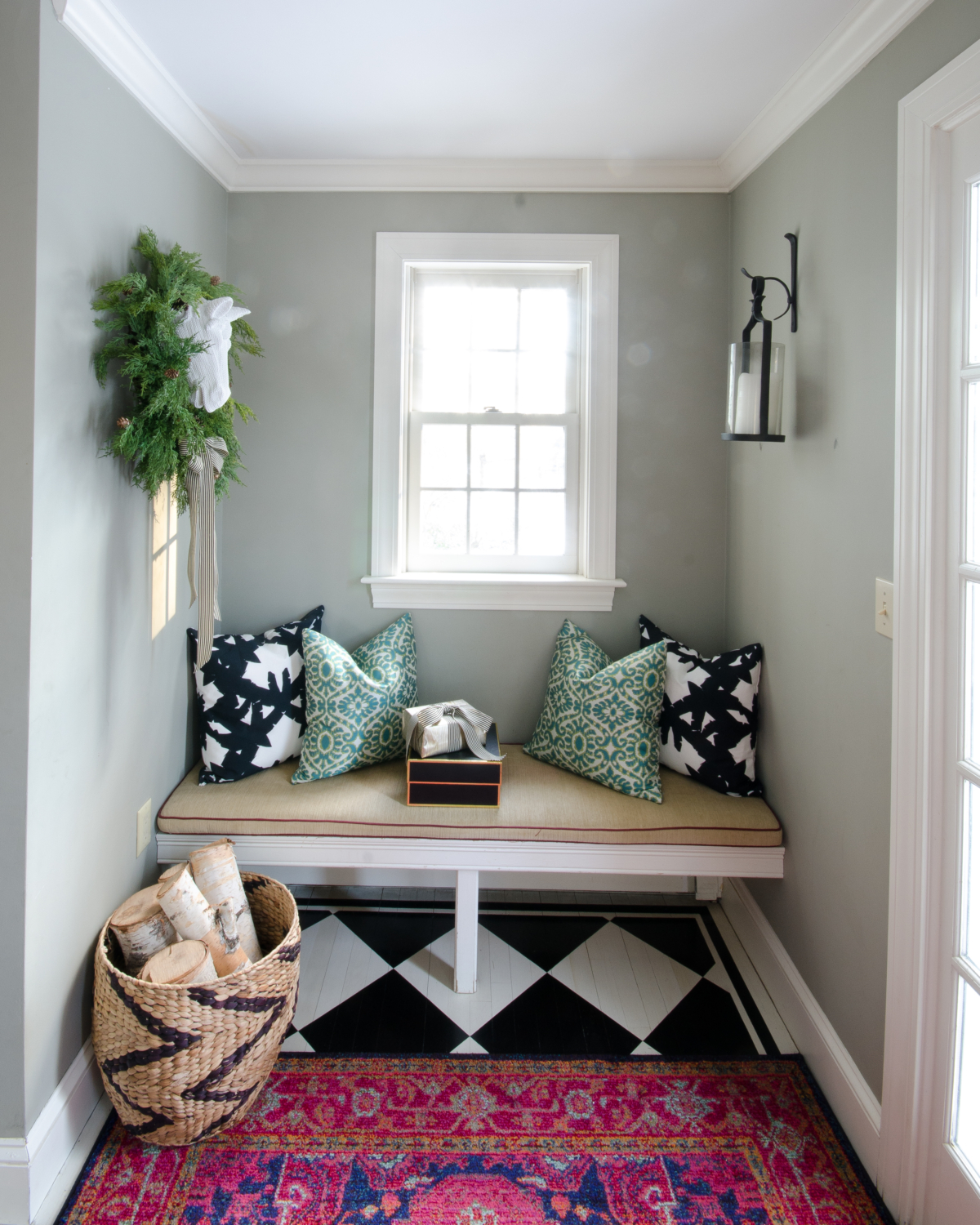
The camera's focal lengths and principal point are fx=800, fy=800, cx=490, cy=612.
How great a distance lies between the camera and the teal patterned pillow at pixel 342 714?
2.50 m

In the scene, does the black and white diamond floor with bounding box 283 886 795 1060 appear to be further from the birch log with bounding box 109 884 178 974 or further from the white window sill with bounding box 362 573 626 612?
the white window sill with bounding box 362 573 626 612

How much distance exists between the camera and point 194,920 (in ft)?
6.18

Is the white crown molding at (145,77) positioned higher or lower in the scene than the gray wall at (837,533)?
higher

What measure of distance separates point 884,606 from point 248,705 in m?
1.81

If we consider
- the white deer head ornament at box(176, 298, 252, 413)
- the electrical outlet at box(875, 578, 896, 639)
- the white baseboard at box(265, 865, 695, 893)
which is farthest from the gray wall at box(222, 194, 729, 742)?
the electrical outlet at box(875, 578, 896, 639)

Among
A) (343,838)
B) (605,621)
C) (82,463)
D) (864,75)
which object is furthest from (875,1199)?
(864,75)

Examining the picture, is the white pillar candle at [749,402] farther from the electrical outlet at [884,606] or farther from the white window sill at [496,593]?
the white window sill at [496,593]

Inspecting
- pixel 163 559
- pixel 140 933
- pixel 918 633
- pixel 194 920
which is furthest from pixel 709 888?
pixel 163 559

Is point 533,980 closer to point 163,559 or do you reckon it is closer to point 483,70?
point 163,559

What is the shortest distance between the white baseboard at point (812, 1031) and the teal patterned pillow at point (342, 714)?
4.15ft

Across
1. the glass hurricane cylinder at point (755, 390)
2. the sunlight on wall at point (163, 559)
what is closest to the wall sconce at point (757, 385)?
the glass hurricane cylinder at point (755, 390)

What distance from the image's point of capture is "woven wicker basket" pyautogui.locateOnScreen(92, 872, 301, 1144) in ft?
5.50

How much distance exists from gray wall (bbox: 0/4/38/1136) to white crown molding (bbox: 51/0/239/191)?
16 cm

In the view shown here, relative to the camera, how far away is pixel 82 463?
70.7 inches
